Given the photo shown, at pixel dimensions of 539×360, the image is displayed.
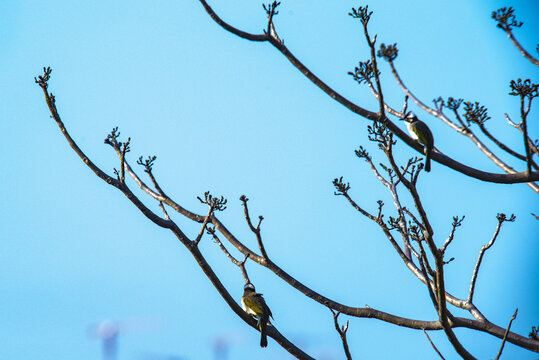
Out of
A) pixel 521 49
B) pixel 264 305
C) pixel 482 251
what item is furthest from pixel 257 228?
pixel 521 49

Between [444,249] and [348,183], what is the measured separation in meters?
1.77

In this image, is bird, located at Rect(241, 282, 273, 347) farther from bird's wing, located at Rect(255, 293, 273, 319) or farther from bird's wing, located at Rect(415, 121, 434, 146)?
bird's wing, located at Rect(415, 121, 434, 146)

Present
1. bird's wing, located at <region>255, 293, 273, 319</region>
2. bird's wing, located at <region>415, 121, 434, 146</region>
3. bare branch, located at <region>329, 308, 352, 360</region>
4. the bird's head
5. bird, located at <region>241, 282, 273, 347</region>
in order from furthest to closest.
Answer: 1. bird's wing, located at <region>255, 293, 273, 319</region>
2. bird, located at <region>241, 282, 273, 347</region>
3. the bird's head
4. bird's wing, located at <region>415, 121, 434, 146</region>
5. bare branch, located at <region>329, 308, 352, 360</region>

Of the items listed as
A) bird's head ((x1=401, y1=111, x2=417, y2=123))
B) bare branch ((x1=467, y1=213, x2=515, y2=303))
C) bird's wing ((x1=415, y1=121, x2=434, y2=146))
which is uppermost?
bird's head ((x1=401, y1=111, x2=417, y2=123))


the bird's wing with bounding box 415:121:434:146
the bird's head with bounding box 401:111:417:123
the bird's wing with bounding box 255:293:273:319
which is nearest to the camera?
the bird's wing with bounding box 415:121:434:146

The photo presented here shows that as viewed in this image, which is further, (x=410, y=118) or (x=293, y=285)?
(x=410, y=118)

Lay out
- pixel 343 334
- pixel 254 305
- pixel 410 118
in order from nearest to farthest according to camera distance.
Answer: pixel 343 334 < pixel 410 118 < pixel 254 305

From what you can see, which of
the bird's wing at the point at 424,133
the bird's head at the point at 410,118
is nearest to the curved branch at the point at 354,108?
the bird's head at the point at 410,118

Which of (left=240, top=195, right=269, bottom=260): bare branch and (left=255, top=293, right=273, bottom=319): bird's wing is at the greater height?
(left=255, top=293, right=273, bottom=319): bird's wing

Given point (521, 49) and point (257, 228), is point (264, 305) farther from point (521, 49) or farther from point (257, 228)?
point (521, 49)

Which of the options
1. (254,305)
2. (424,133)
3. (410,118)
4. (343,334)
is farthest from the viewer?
(254,305)

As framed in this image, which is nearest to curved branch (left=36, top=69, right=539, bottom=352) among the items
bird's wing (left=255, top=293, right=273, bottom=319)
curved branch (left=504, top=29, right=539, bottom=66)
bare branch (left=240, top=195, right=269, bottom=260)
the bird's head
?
bare branch (left=240, top=195, right=269, bottom=260)

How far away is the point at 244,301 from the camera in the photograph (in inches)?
388

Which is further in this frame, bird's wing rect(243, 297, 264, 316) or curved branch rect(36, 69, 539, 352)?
bird's wing rect(243, 297, 264, 316)
